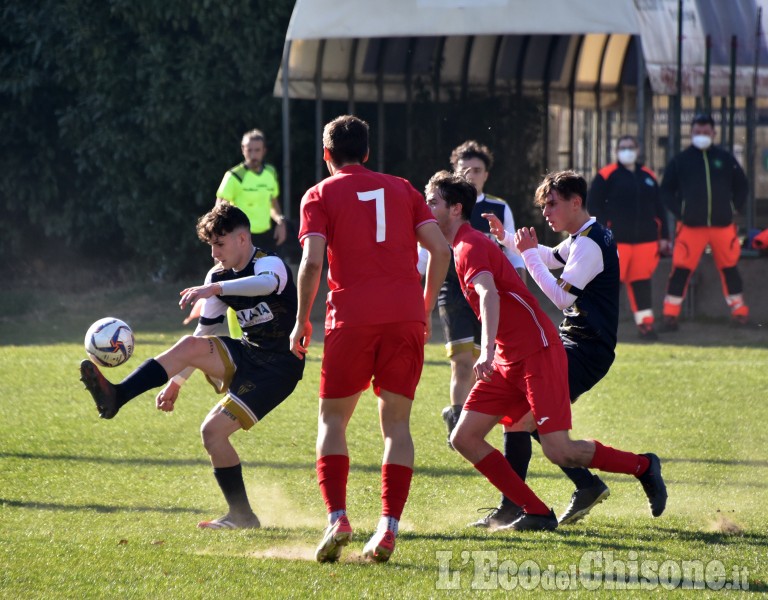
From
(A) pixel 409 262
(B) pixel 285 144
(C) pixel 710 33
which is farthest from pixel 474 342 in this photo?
(C) pixel 710 33

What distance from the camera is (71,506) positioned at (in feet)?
22.6

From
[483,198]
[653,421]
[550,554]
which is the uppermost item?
[483,198]

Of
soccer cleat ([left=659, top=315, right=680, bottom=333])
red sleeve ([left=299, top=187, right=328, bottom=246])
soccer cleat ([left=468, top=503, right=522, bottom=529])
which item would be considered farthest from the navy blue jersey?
soccer cleat ([left=659, top=315, right=680, bottom=333])

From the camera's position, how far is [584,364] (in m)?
6.23

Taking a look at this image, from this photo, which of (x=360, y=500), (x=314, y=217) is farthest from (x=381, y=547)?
(x=360, y=500)

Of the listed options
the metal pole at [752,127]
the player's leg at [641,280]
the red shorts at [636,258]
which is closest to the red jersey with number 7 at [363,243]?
the player's leg at [641,280]

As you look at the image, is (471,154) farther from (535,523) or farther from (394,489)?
(394,489)

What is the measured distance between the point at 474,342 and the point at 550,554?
300 centimetres

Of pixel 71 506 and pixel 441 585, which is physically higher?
pixel 441 585

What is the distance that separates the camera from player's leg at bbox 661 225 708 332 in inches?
555

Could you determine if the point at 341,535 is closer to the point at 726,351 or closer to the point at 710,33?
the point at 726,351

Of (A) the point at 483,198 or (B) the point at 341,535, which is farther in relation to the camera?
(A) the point at 483,198

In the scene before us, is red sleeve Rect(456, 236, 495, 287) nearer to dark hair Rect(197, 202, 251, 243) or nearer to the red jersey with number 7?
the red jersey with number 7

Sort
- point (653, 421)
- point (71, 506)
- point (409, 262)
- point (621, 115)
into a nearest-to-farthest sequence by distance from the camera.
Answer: point (409, 262) → point (71, 506) → point (653, 421) → point (621, 115)
